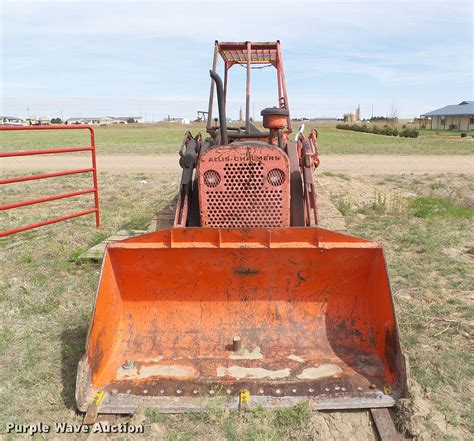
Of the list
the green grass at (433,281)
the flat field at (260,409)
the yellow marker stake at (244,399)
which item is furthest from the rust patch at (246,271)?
the green grass at (433,281)

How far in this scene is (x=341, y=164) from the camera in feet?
56.8

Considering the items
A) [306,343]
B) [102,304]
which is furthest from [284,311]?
[102,304]

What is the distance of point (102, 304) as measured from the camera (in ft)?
10.4

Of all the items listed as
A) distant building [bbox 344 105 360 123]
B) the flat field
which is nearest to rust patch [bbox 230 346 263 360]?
the flat field

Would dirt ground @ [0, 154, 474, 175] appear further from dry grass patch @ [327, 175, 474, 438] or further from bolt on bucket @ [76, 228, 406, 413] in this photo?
bolt on bucket @ [76, 228, 406, 413]

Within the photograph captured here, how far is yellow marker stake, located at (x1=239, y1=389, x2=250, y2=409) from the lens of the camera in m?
2.82

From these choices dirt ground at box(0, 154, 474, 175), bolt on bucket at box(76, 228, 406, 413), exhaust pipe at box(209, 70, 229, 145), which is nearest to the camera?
bolt on bucket at box(76, 228, 406, 413)

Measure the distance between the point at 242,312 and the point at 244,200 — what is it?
3.09ft

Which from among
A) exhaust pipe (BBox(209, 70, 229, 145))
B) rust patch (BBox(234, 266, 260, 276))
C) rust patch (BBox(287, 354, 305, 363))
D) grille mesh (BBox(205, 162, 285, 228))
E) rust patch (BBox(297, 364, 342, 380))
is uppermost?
exhaust pipe (BBox(209, 70, 229, 145))

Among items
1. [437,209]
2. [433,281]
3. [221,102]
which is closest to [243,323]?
[221,102]

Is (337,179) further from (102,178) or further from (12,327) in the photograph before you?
(12,327)

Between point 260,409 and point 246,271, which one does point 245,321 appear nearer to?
point 246,271

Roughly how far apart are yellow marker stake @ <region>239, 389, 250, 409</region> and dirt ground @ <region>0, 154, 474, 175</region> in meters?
12.3

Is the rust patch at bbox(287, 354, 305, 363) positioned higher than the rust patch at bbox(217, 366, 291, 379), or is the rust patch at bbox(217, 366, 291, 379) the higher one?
the rust patch at bbox(287, 354, 305, 363)
